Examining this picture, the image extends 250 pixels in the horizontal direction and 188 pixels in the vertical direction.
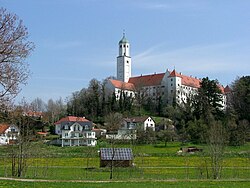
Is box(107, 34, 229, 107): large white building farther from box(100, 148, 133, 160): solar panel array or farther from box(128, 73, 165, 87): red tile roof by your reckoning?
box(100, 148, 133, 160): solar panel array

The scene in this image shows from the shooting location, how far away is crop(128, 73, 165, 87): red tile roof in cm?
12900

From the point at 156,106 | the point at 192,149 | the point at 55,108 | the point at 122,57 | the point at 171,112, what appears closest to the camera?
the point at 192,149

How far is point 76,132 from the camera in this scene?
87.2 metres

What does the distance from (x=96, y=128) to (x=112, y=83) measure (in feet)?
96.3

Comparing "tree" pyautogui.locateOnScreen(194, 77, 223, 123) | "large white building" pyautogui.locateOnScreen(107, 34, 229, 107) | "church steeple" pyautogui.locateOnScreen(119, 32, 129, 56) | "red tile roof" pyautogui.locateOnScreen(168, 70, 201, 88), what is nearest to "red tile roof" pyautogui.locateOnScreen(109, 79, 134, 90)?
"large white building" pyautogui.locateOnScreen(107, 34, 229, 107)

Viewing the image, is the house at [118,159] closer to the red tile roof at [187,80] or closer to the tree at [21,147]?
the tree at [21,147]

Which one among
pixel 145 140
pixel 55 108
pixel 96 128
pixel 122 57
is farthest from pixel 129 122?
pixel 122 57

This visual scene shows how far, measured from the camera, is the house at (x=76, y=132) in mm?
82750

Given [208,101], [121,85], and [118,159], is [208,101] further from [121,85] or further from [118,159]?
[118,159]

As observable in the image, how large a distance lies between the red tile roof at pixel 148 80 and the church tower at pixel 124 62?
6136mm

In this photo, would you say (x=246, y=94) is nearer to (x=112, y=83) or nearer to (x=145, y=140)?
(x=145, y=140)

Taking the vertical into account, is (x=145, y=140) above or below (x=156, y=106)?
below

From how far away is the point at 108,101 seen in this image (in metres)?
107

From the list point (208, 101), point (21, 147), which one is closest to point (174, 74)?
point (208, 101)
